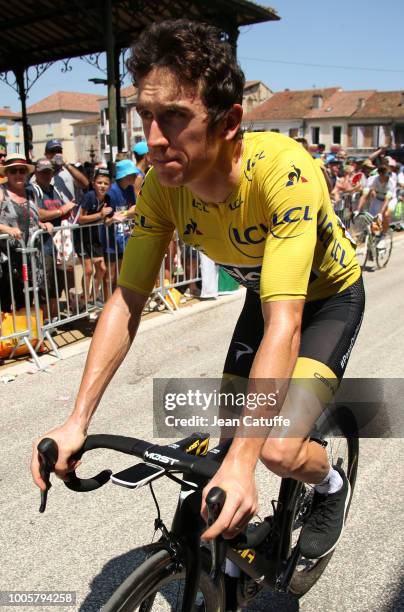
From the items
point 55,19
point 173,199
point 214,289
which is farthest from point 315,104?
point 173,199

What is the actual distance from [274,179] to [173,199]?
49 cm

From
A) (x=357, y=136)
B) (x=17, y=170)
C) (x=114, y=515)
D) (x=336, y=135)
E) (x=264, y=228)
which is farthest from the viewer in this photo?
(x=336, y=135)

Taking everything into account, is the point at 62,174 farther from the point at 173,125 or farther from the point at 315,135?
the point at 315,135

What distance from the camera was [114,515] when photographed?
3.18 m

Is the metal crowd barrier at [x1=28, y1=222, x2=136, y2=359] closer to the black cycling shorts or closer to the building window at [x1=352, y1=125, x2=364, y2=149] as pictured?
the black cycling shorts

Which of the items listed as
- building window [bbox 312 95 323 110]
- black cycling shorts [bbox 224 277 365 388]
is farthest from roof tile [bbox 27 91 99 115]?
black cycling shorts [bbox 224 277 365 388]

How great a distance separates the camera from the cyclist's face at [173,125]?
162 centimetres

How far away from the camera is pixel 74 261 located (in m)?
6.79

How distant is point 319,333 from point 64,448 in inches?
43.2

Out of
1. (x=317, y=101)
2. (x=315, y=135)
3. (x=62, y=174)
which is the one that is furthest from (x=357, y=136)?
(x=62, y=174)

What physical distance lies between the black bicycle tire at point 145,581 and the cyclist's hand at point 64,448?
1.20ft

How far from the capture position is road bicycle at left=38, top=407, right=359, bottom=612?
155 centimetres

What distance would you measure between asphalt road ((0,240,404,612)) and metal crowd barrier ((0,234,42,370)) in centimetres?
55

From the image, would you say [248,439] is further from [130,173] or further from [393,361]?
[130,173]
